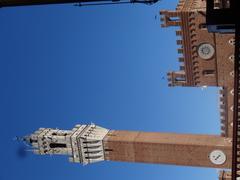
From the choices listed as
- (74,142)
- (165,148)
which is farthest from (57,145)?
(165,148)

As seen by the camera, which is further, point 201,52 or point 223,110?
point 223,110

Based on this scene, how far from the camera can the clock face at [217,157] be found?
127ft

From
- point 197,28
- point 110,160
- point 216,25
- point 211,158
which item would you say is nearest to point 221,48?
point 197,28

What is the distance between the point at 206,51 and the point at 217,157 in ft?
27.2

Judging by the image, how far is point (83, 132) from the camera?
44094 mm

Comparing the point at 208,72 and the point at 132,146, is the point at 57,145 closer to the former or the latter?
the point at 132,146

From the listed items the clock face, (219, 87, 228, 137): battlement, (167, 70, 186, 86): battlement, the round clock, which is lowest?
the clock face

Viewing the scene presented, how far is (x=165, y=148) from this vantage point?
132ft

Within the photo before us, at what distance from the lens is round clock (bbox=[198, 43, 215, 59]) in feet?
135

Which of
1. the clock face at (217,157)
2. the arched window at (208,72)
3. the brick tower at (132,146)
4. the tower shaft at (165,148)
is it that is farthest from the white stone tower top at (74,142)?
the arched window at (208,72)

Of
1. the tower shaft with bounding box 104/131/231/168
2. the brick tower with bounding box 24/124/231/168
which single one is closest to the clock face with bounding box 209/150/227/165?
the brick tower with bounding box 24/124/231/168

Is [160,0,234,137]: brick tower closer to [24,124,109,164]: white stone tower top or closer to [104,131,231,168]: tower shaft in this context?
[104,131,231,168]: tower shaft

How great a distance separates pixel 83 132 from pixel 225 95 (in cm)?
1200

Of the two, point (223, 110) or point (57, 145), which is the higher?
point (223, 110)
